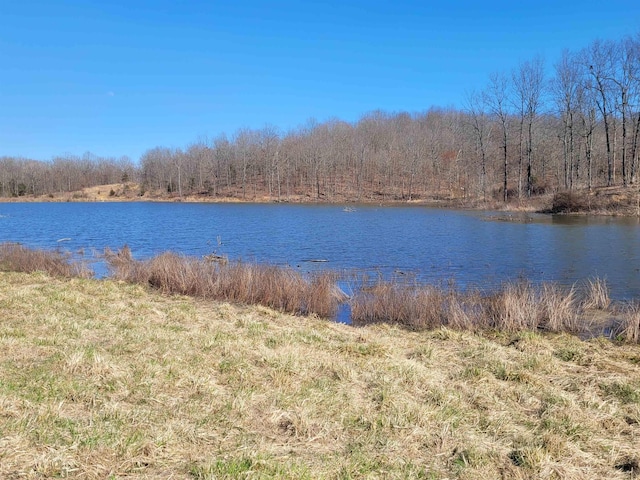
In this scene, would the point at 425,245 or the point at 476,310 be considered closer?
the point at 476,310

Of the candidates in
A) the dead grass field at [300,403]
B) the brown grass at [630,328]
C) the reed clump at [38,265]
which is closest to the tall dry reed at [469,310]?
the brown grass at [630,328]

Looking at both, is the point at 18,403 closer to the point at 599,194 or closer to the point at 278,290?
the point at 278,290

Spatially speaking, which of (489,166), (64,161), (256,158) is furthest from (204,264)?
(64,161)

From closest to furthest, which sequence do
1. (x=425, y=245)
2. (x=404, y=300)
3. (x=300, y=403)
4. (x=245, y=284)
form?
(x=300, y=403), (x=404, y=300), (x=245, y=284), (x=425, y=245)

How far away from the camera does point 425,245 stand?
77.6ft

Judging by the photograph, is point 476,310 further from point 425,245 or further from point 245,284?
point 425,245

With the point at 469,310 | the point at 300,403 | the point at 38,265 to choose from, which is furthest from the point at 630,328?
the point at 38,265

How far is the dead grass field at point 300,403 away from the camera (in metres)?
3.65

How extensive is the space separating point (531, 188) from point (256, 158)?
56.8 m

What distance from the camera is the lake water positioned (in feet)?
54.2

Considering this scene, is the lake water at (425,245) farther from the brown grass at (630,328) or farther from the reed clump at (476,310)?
the brown grass at (630,328)

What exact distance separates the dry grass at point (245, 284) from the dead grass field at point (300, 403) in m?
3.24

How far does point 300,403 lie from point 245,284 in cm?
768

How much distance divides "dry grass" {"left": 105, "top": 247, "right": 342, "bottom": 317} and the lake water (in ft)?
12.4
